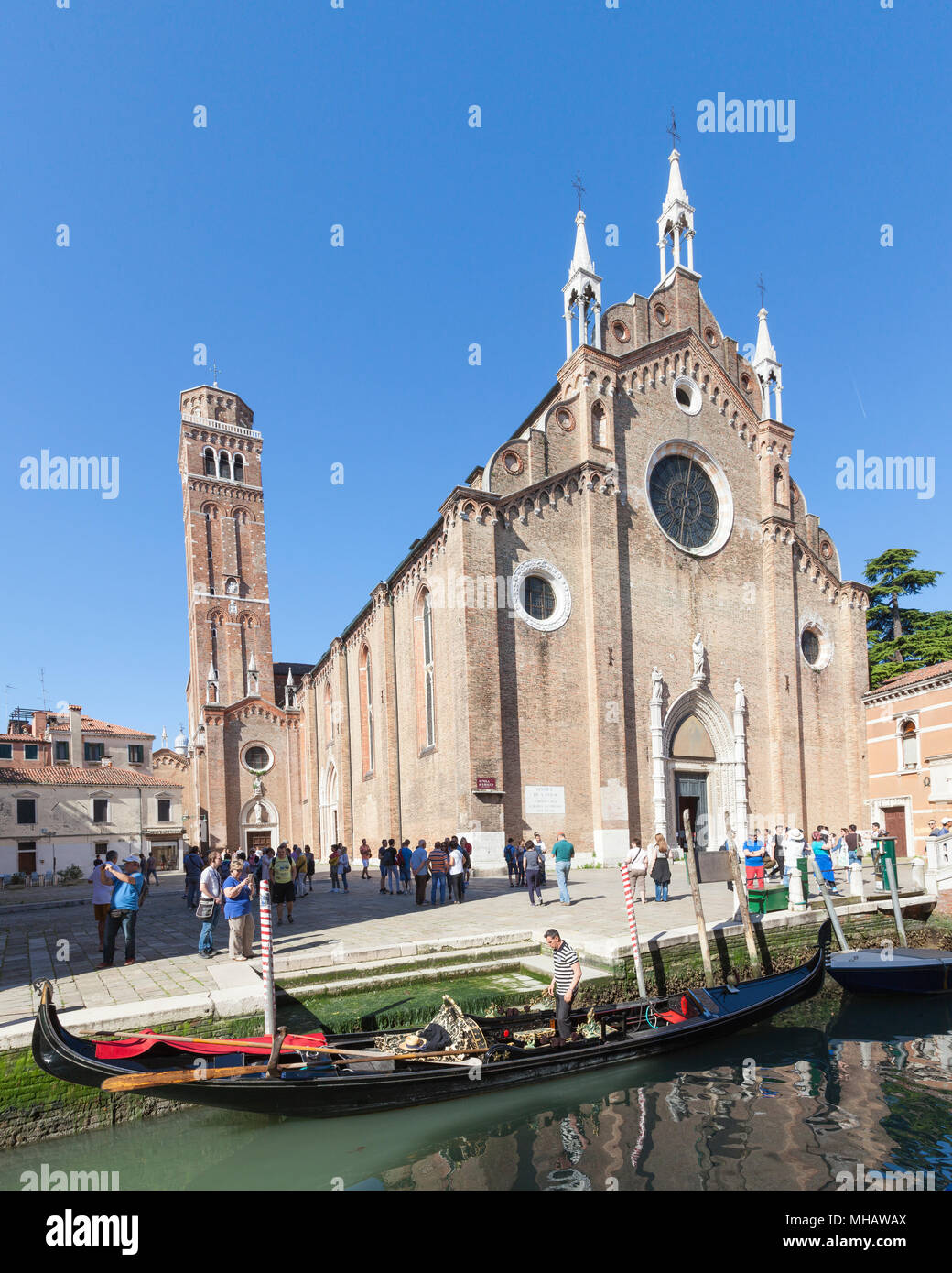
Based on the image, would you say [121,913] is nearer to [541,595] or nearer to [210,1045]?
[210,1045]

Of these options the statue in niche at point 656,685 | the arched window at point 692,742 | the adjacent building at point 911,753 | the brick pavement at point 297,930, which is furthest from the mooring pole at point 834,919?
the adjacent building at point 911,753

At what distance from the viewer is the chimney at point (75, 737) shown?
45.3 meters

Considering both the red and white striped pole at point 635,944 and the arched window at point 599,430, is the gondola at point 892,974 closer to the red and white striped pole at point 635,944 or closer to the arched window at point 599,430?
the red and white striped pole at point 635,944

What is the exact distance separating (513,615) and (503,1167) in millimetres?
17362

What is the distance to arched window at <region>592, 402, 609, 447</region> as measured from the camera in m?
25.6

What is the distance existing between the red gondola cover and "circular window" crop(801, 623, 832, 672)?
2683 cm

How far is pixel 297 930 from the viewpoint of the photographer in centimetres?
1391

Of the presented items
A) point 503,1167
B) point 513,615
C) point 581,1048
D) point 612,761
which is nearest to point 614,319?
point 513,615

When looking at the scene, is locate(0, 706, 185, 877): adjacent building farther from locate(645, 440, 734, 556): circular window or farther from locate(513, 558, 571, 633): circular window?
locate(645, 440, 734, 556): circular window

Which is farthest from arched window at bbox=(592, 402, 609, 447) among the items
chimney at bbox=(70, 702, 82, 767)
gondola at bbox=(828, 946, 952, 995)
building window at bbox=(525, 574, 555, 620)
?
chimney at bbox=(70, 702, 82, 767)

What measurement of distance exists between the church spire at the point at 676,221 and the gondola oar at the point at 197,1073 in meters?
29.8

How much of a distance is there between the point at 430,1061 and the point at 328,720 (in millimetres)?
32902

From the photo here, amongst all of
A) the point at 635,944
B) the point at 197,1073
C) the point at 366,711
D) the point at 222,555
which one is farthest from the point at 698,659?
the point at 222,555
